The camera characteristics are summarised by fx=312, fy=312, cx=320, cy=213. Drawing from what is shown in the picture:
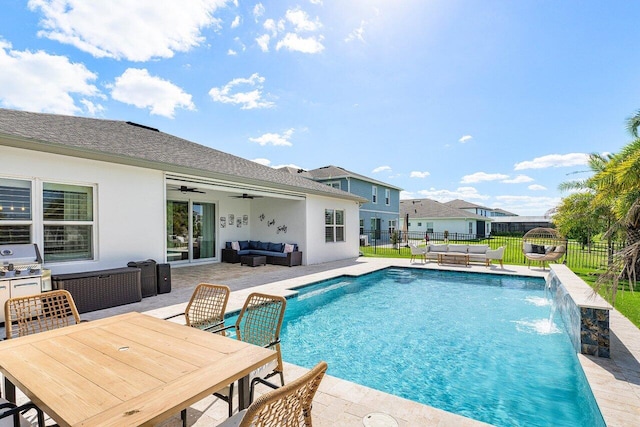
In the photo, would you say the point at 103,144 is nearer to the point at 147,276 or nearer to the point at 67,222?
the point at 67,222

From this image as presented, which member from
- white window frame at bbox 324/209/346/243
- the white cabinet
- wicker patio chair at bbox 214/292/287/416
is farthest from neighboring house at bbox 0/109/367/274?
wicker patio chair at bbox 214/292/287/416

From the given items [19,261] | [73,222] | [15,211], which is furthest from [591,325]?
[15,211]

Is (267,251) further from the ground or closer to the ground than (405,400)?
further from the ground

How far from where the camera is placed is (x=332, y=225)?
44.8ft

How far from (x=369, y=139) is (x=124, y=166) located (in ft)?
48.3

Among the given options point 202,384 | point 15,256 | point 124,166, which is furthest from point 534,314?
point 15,256

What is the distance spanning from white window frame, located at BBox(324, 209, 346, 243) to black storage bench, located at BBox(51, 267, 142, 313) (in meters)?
7.92

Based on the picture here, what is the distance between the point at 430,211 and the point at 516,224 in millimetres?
18325

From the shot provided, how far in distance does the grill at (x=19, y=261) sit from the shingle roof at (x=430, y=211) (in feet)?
102

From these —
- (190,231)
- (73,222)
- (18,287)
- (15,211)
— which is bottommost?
(18,287)

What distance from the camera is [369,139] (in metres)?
19.1

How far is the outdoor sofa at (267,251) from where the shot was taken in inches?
458

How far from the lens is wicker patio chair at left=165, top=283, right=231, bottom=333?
11.4 feet

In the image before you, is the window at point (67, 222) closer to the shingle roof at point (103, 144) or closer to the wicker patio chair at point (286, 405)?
the shingle roof at point (103, 144)
